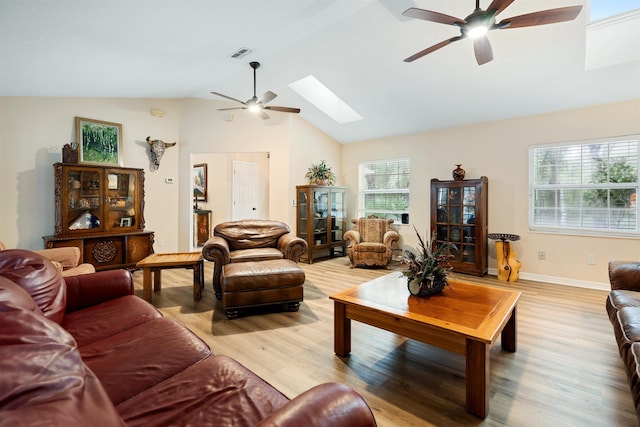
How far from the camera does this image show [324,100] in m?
5.25

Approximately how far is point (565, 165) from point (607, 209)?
29.3 inches

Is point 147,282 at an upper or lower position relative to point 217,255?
lower

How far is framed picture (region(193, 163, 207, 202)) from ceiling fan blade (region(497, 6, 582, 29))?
6.31 metres

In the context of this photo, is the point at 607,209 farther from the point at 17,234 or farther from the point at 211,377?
the point at 17,234

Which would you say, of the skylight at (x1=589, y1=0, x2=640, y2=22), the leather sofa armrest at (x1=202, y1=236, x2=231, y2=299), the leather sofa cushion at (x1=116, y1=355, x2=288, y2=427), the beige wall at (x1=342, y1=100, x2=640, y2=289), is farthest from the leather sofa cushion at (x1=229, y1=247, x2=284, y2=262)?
the skylight at (x1=589, y1=0, x2=640, y2=22)

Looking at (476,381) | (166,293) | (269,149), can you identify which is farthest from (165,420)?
(269,149)

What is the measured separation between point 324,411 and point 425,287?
5.23 ft

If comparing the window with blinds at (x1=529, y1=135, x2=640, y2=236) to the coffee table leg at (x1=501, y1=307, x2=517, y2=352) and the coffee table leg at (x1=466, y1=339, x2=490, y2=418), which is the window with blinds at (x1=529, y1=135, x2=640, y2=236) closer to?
the coffee table leg at (x1=501, y1=307, x2=517, y2=352)

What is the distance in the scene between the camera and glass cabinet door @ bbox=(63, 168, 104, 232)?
156 inches

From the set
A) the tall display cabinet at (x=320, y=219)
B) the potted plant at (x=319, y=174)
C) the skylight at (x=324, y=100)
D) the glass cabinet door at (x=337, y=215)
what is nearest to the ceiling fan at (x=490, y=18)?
the skylight at (x=324, y=100)

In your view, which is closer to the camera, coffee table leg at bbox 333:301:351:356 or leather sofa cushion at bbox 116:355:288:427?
leather sofa cushion at bbox 116:355:288:427

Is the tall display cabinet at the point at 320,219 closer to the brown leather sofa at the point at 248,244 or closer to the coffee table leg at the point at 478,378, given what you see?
the brown leather sofa at the point at 248,244

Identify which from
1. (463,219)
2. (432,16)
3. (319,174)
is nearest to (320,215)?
(319,174)

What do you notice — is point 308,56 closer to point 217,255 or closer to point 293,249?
point 293,249
